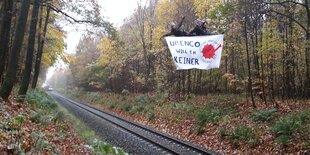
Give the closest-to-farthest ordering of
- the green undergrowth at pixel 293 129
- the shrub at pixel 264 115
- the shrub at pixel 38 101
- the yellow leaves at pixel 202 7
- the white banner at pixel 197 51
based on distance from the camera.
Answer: the green undergrowth at pixel 293 129 → the white banner at pixel 197 51 → the shrub at pixel 264 115 → the shrub at pixel 38 101 → the yellow leaves at pixel 202 7

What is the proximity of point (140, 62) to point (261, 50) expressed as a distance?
21997mm

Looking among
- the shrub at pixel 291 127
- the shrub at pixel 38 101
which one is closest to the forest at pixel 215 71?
the shrub at pixel 291 127

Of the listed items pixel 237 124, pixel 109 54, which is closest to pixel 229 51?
pixel 237 124

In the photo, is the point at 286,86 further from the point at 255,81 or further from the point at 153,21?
the point at 153,21

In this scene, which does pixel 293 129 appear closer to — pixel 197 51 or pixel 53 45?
pixel 197 51

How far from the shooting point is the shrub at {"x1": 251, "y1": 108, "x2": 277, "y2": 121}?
13980mm

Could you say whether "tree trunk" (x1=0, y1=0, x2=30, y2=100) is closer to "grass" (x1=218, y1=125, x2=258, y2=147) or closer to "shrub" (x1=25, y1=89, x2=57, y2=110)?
"shrub" (x1=25, y1=89, x2=57, y2=110)

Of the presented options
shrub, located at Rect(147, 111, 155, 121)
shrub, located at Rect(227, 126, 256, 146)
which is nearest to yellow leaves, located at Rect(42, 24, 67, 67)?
shrub, located at Rect(147, 111, 155, 121)

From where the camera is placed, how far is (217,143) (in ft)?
44.8

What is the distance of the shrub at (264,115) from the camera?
550 inches

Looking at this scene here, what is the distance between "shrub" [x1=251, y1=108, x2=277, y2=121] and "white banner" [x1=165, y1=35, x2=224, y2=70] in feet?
13.5

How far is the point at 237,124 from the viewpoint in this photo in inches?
576

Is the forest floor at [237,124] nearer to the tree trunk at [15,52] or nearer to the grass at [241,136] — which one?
the grass at [241,136]

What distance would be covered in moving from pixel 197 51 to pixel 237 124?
15.1ft
